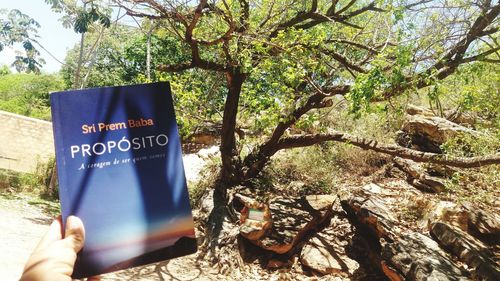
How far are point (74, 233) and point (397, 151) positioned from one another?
539 cm

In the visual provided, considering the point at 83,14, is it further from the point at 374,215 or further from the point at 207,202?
the point at 374,215

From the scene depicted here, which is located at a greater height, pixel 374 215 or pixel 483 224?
pixel 374 215

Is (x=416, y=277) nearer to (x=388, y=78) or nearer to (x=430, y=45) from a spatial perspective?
Result: (x=388, y=78)

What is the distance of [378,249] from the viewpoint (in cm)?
568

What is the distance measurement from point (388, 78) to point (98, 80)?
51.4 ft

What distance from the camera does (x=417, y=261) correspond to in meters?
4.41

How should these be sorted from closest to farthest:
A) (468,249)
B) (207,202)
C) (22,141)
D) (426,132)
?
(468,249)
(207,202)
(426,132)
(22,141)

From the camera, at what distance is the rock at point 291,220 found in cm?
599

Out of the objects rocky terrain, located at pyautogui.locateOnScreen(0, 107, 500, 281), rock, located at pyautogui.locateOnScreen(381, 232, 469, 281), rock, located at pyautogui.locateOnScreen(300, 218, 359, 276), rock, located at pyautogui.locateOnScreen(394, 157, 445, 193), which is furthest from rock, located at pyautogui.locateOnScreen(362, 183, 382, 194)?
rock, located at pyautogui.locateOnScreen(381, 232, 469, 281)

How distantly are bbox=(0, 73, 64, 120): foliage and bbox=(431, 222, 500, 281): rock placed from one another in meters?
18.5

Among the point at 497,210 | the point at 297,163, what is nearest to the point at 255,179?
the point at 297,163

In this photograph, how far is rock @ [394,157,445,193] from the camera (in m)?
7.37

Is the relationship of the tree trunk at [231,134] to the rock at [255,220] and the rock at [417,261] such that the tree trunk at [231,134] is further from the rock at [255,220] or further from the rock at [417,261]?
the rock at [417,261]

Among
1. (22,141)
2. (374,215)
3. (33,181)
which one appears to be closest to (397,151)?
(374,215)
